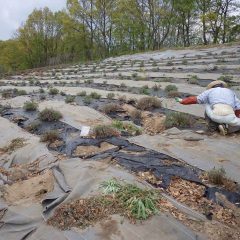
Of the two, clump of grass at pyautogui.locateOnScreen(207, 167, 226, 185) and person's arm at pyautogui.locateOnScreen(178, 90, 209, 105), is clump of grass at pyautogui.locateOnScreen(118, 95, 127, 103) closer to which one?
person's arm at pyautogui.locateOnScreen(178, 90, 209, 105)

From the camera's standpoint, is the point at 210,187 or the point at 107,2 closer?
the point at 210,187

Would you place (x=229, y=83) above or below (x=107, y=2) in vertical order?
below

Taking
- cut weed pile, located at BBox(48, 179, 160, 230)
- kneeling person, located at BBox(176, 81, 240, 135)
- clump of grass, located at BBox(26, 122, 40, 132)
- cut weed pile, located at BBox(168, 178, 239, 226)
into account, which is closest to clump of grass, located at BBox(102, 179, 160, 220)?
cut weed pile, located at BBox(48, 179, 160, 230)

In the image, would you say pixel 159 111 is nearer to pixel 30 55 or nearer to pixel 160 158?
pixel 160 158

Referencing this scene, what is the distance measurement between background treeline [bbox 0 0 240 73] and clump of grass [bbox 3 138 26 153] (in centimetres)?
2741

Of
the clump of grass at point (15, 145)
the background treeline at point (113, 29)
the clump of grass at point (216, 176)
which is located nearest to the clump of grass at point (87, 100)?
the clump of grass at point (15, 145)

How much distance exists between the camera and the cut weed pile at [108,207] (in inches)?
153

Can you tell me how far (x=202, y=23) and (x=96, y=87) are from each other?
2324cm

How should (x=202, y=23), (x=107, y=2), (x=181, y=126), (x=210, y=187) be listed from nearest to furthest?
(x=210, y=187)
(x=181, y=126)
(x=202, y=23)
(x=107, y=2)

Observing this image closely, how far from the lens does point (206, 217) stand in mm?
4055

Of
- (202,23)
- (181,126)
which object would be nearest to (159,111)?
(181,126)

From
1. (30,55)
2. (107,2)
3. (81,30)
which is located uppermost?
(107,2)

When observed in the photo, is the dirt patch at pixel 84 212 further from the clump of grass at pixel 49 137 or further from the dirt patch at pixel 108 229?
the clump of grass at pixel 49 137

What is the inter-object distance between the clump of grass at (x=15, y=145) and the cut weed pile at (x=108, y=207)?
3071mm
